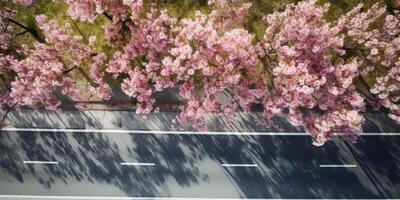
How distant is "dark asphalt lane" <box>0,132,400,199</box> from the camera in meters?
23.9

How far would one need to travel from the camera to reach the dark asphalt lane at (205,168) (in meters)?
23.9

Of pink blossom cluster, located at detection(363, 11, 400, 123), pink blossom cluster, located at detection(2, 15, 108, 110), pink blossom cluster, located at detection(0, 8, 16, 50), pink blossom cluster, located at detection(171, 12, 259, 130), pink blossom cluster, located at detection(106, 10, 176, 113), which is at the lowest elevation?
pink blossom cluster, located at detection(363, 11, 400, 123)

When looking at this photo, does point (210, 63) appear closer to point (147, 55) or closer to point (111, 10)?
point (147, 55)

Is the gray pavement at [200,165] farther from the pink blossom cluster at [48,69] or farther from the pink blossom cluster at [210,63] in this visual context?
the pink blossom cluster at [48,69]

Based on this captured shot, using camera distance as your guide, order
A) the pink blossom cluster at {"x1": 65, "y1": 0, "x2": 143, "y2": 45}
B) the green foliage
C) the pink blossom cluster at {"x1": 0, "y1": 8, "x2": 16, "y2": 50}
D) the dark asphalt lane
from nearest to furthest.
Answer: the pink blossom cluster at {"x1": 65, "y1": 0, "x2": 143, "y2": 45} → the pink blossom cluster at {"x1": 0, "y1": 8, "x2": 16, "y2": 50} → the dark asphalt lane → the green foliage

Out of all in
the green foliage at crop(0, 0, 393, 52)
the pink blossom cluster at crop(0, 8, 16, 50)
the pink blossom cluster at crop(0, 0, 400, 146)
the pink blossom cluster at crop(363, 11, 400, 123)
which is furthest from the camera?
the green foliage at crop(0, 0, 393, 52)

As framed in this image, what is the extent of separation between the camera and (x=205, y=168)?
23875 mm

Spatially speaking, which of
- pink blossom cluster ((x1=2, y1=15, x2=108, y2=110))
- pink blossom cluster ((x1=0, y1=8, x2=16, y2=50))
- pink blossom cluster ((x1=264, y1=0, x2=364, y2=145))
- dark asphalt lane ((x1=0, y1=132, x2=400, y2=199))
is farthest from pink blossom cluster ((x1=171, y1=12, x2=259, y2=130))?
pink blossom cluster ((x1=0, y1=8, x2=16, y2=50))

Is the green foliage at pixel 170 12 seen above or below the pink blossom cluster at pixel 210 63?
above

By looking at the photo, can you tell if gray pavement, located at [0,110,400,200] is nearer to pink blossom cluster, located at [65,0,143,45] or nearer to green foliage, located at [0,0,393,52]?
green foliage, located at [0,0,393,52]

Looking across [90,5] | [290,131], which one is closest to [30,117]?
[90,5]

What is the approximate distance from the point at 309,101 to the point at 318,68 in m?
1.60

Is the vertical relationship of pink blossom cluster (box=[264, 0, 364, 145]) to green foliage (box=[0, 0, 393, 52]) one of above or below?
below

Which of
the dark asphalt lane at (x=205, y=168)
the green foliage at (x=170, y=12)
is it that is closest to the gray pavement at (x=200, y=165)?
the dark asphalt lane at (x=205, y=168)
